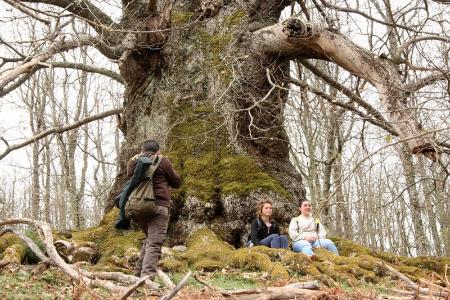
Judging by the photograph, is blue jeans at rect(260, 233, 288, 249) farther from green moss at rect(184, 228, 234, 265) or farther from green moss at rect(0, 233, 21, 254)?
green moss at rect(0, 233, 21, 254)

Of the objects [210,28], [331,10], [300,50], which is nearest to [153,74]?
[210,28]

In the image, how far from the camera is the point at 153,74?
902 centimetres

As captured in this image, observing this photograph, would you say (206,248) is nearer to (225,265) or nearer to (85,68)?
(225,265)

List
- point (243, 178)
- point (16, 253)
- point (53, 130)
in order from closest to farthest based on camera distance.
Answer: point (16, 253) < point (243, 178) < point (53, 130)

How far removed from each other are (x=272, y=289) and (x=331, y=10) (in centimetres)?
771

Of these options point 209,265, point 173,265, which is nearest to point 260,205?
point 209,265

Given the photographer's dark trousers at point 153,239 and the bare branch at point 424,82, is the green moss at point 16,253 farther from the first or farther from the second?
the bare branch at point 424,82

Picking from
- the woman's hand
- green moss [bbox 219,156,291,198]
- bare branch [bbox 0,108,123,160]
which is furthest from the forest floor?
bare branch [bbox 0,108,123,160]

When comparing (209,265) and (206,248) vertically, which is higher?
(206,248)

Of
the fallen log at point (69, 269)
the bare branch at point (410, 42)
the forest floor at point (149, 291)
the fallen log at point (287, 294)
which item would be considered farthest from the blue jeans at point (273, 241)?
the fallen log at point (287, 294)

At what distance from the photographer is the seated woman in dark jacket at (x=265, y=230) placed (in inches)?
282

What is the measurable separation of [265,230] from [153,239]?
206 cm

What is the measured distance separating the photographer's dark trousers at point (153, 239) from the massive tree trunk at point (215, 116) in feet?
5.50

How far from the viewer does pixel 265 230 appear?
731 centimetres
